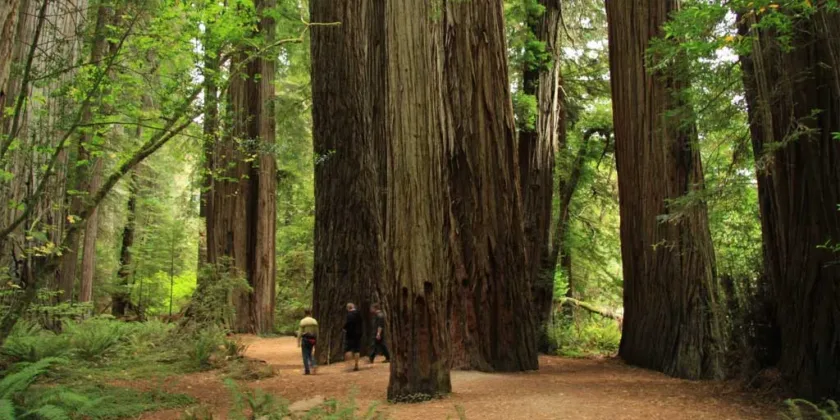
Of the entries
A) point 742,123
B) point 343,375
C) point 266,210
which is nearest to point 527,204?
point 343,375

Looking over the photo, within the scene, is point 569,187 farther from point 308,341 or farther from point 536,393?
point 536,393

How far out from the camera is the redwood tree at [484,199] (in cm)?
1148

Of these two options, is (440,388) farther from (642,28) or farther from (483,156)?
(642,28)

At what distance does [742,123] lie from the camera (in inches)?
324

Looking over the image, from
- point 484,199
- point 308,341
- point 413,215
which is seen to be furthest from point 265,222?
point 413,215

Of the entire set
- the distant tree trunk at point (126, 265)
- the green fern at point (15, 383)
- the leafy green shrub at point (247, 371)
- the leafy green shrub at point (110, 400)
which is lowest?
the leafy green shrub at point (247, 371)

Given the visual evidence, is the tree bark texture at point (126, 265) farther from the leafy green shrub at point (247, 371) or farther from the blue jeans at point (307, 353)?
the blue jeans at point (307, 353)

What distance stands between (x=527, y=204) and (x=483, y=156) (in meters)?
4.53

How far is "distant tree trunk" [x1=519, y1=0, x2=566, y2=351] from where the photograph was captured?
15984 mm

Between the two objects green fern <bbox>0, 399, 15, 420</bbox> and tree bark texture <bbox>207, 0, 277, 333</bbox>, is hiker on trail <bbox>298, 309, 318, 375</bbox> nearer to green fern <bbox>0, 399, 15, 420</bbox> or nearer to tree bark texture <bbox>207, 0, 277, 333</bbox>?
green fern <bbox>0, 399, 15, 420</bbox>

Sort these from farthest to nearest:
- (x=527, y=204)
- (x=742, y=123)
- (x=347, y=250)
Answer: (x=527, y=204)
(x=347, y=250)
(x=742, y=123)

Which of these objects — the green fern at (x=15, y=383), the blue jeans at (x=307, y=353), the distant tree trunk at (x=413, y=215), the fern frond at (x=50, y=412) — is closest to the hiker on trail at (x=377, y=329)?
the blue jeans at (x=307, y=353)

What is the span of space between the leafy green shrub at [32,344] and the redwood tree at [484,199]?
6.55 m

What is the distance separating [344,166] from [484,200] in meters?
3.66
